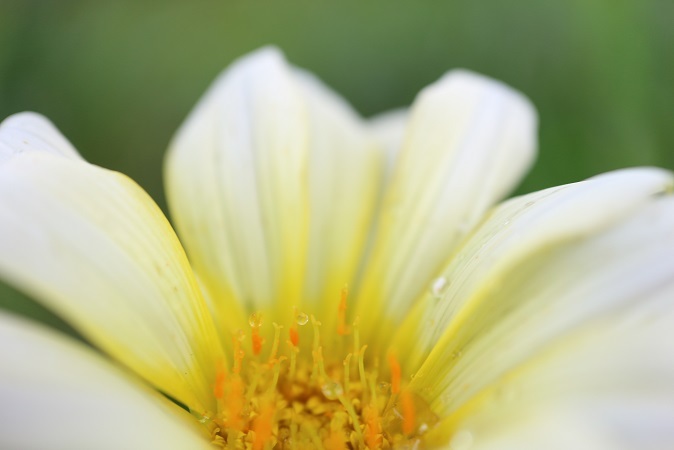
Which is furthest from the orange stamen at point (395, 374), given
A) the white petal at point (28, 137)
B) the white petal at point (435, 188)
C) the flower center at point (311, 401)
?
the white petal at point (28, 137)

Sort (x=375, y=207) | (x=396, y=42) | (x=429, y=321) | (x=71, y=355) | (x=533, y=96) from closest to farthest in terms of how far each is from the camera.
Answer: (x=71, y=355)
(x=429, y=321)
(x=375, y=207)
(x=533, y=96)
(x=396, y=42)

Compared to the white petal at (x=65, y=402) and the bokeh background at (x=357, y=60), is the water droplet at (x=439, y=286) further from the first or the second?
the bokeh background at (x=357, y=60)

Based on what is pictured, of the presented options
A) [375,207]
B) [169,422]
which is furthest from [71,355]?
[375,207]

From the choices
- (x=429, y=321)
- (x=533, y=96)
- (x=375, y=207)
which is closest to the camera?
(x=429, y=321)

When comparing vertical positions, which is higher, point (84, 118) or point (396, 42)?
point (396, 42)

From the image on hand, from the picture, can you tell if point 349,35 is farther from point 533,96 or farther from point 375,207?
point 375,207
